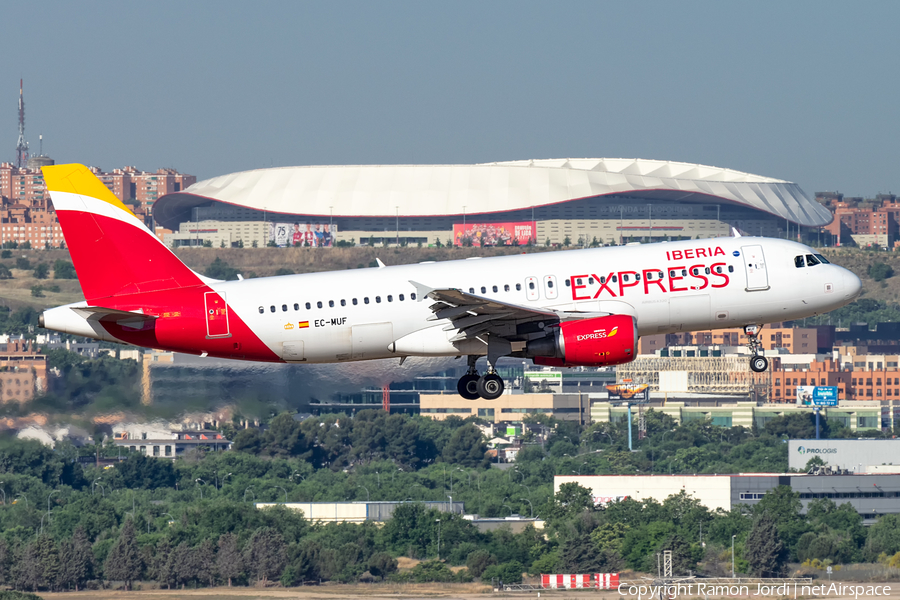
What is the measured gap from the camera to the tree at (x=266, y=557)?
11838 cm

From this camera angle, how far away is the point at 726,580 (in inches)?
4397

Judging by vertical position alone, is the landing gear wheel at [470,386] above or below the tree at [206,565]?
above

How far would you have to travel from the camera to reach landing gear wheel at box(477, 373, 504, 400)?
Answer: 2056 inches

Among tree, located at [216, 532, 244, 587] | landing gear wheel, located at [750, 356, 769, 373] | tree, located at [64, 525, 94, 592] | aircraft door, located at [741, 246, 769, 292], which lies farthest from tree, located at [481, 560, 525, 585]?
aircraft door, located at [741, 246, 769, 292]

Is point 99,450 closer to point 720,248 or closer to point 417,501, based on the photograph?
point 417,501

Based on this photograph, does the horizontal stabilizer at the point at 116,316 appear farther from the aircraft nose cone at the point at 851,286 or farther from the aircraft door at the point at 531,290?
the aircraft nose cone at the point at 851,286

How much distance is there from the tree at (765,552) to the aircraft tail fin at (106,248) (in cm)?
7700

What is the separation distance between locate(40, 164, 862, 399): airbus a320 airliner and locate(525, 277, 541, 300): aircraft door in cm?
5

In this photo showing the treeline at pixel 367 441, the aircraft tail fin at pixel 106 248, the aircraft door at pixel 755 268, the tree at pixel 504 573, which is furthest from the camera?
the treeline at pixel 367 441

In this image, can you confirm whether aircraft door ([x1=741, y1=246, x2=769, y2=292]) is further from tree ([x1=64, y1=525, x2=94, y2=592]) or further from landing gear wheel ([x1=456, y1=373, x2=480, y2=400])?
tree ([x1=64, y1=525, x2=94, y2=592])

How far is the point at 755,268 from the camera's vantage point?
2078 inches

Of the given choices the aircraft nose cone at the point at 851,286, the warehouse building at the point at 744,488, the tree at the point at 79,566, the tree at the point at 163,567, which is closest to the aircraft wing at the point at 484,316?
the aircraft nose cone at the point at 851,286

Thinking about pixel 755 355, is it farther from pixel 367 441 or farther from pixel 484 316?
pixel 367 441

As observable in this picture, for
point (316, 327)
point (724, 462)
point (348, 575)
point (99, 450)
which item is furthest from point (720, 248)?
point (724, 462)
